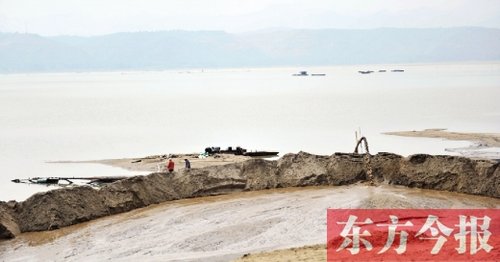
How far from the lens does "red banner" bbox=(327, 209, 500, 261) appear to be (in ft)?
44.1

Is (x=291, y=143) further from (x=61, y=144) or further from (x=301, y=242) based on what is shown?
(x=301, y=242)

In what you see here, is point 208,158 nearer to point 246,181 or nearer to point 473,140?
point 246,181

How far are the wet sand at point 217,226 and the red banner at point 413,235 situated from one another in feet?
2.57

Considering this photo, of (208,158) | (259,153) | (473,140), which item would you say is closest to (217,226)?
(208,158)

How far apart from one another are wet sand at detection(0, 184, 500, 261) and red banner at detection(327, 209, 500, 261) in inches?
30.8

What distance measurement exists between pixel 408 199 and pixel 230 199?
19.7ft

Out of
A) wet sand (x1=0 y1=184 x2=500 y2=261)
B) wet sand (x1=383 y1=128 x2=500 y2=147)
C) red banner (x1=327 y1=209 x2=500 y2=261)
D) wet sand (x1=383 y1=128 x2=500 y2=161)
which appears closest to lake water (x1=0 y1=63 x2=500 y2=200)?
wet sand (x1=383 y1=128 x2=500 y2=161)

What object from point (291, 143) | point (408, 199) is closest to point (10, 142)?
point (291, 143)

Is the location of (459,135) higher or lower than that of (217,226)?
higher

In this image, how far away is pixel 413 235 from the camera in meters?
15.8

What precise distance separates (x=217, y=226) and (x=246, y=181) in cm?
575

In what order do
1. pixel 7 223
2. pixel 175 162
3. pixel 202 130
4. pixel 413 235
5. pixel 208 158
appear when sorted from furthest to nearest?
pixel 202 130 < pixel 208 158 < pixel 175 162 < pixel 7 223 < pixel 413 235

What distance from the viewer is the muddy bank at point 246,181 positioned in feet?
72.0

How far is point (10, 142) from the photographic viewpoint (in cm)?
6475
